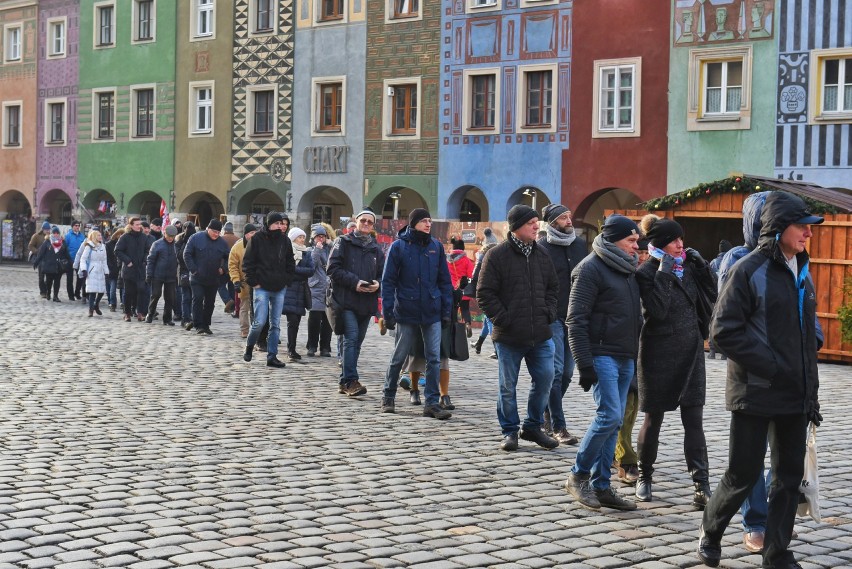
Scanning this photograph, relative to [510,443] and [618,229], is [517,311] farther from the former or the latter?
[618,229]

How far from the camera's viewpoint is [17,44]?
158 feet

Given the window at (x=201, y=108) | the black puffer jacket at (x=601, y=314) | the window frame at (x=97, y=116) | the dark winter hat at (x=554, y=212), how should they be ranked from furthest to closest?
the window frame at (x=97, y=116) → the window at (x=201, y=108) → the dark winter hat at (x=554, y=212) → the black puffer jacket at (x=601, y=314)

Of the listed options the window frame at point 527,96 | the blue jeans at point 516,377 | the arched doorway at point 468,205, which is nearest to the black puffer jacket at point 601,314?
the blue jeans at point 516,377

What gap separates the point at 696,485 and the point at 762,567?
162 centimetres

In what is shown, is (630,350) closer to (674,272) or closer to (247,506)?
(674,272)

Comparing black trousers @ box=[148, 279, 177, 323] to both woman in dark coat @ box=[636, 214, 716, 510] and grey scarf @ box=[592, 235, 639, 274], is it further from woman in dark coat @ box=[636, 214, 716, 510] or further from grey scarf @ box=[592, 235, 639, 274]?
woman in dark coat @ box=[636, 214, 716, 510]

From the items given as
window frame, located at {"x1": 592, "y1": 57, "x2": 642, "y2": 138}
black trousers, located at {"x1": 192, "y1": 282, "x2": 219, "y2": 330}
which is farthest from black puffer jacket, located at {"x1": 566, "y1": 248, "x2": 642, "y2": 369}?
window frame, located at {"x1": 592, "y1": 57, "x2": 642, "y2": 138}

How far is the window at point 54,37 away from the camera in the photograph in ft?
151

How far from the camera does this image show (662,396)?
8258 millimetres

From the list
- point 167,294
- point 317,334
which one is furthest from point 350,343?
point 167,294

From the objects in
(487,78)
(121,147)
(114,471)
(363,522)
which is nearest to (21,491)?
(114,471)

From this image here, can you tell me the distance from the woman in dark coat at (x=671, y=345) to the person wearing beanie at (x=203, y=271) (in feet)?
43.9

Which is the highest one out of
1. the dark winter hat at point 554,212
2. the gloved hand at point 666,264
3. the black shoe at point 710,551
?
the dark winter hat at point 554,212

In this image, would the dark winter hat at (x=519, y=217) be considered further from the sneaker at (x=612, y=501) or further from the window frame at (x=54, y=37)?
the window frame at (x=54, y=37)
